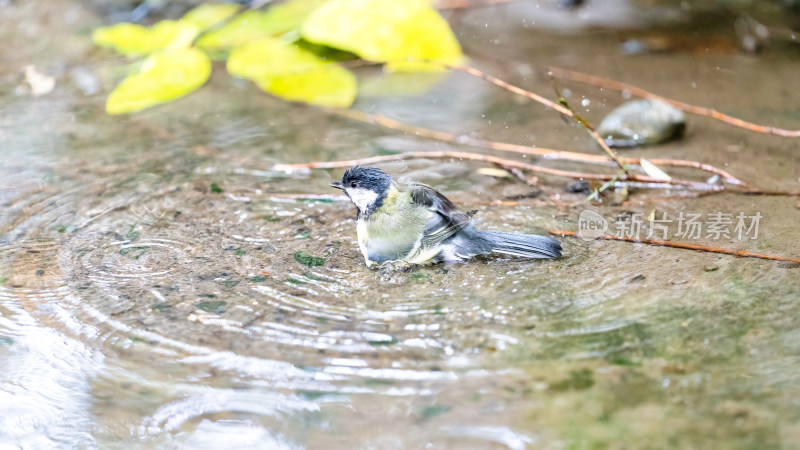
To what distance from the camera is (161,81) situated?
3.92 metres

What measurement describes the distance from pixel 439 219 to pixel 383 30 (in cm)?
182

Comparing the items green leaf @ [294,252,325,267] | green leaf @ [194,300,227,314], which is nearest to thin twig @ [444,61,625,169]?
green leaf @ [294,252,325,267]

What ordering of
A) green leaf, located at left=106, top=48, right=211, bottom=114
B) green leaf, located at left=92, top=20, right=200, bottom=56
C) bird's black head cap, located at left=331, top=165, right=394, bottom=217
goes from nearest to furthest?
bird's black head cap, located at left=331, top=165, right=394, bottom=217 → green leaf, located at left=106, top=48, right=211, bottom=114 → green leaf, located at left=92, top=20, right=200, bottom=56

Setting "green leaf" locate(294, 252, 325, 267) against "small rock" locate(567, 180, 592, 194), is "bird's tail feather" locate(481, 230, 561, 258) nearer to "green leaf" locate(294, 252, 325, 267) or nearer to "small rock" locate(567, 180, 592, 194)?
"green leaf" locate(294, 252, 325, 267)

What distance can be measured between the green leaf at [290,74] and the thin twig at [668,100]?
1480mm

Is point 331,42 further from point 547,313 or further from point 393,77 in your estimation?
point 547,313

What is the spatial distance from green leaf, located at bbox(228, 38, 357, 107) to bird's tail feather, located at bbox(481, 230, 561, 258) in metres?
1.84

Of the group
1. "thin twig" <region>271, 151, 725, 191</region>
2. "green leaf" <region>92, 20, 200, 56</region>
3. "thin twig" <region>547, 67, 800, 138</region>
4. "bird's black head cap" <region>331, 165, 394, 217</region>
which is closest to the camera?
"bird's black head cap" <region>331, 165, 394, 217</region>

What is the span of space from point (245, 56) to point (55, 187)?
1.42 meters

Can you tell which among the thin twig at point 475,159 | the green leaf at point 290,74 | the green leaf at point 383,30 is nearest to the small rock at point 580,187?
the thin twig at point 475,159

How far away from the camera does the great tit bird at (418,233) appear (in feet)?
9.03

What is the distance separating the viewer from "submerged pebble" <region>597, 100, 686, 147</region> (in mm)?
3994

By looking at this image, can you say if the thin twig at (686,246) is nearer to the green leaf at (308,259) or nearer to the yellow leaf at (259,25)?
the green leaf at (308,259)

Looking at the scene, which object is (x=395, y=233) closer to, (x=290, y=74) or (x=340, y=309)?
(x=340, y=309)
